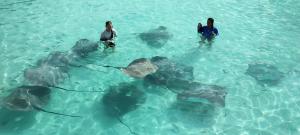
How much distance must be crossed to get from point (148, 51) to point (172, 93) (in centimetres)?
276

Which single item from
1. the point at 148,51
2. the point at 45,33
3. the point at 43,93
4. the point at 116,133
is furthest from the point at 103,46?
the point at 116,133

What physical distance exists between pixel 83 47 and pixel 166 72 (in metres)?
3.34

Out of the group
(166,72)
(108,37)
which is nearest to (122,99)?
(166,72)

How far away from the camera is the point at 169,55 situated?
12.3m

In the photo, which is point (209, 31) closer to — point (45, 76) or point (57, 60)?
point (57, 60)

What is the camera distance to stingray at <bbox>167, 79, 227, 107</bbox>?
9.44 meters

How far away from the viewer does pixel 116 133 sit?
895 cm

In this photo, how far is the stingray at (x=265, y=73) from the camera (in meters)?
10.8

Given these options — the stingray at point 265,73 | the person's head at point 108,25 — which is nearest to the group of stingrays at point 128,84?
the stingray at point 265,73

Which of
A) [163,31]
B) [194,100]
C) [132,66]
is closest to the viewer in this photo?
[194,100]

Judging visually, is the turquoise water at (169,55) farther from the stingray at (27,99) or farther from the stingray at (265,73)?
the stingray at (27,99)

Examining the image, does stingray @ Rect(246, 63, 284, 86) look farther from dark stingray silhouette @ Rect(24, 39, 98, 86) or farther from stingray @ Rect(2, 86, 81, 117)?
stingray @ Rect(2, 86, 81, 117)

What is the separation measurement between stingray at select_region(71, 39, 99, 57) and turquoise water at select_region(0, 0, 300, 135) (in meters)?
0.30

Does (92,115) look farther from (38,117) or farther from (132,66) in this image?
(132,66)
